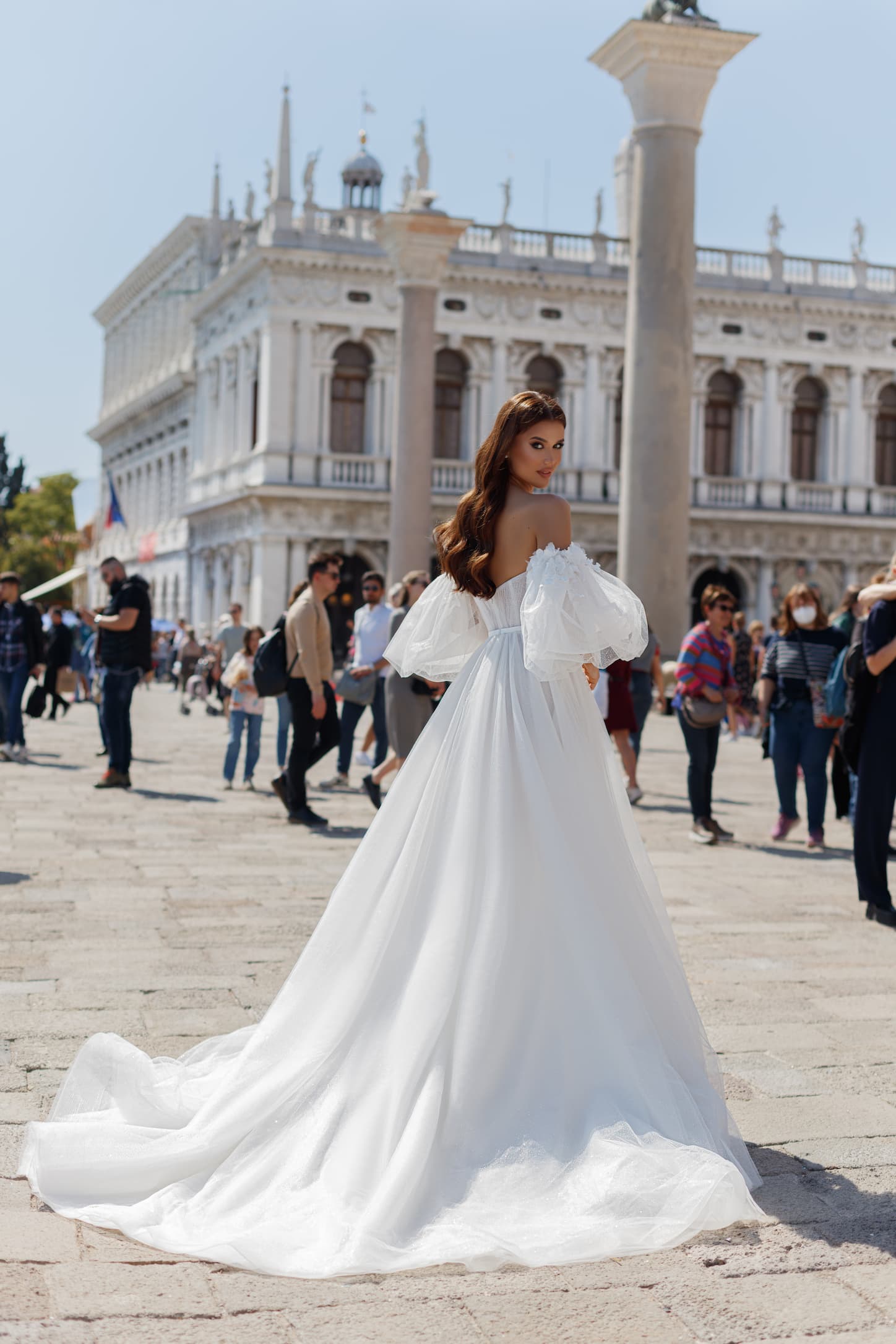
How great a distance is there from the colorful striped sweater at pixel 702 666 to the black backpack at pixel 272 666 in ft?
7.62

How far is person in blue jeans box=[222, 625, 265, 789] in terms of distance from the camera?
11.6 m

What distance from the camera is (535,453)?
3.71m

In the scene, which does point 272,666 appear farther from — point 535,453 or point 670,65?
point 670,65

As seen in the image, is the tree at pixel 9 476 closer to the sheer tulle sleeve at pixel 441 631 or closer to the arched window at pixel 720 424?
the arched window at pixel 720 424

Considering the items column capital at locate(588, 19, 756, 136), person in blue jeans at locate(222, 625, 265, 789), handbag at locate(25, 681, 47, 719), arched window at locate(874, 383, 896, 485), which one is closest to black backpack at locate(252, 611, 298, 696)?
person in blue jeans at locate(222, 625, 265, 789)

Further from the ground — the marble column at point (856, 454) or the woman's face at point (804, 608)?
the marble column at point (856, 454)

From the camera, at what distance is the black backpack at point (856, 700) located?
6.55 meters

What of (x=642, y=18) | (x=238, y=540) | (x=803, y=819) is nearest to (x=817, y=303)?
(x=238, y=540)

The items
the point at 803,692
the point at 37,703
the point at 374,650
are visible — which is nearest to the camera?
the point at 803,692

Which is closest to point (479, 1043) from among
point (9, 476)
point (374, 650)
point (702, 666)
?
point (702, 666)

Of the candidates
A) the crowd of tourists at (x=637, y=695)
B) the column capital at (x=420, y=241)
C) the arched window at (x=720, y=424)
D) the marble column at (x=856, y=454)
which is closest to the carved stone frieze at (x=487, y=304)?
the arched window at (x=720, y=424)

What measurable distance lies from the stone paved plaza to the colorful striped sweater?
931mm

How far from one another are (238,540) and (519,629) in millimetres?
36607

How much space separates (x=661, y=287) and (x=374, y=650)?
476 centimetres
